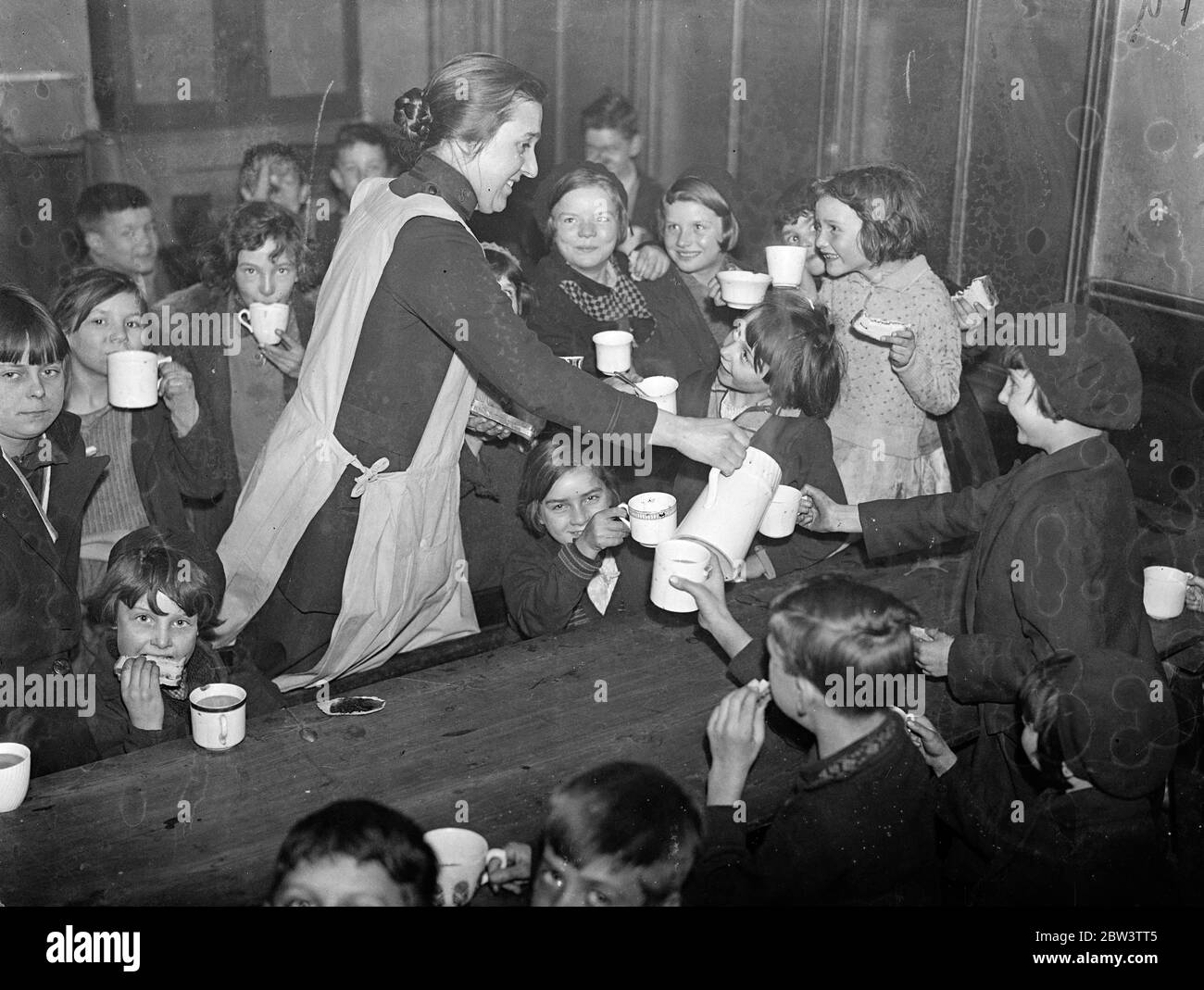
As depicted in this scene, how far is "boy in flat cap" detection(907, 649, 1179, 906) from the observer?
200 centimetres

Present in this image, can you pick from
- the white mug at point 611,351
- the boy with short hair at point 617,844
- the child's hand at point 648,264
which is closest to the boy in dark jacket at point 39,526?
the boy with short hair at point 617,844

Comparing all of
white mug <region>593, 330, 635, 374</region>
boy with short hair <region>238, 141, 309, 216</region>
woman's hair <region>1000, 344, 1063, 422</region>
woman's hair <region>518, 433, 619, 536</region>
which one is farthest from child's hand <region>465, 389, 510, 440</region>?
boy with short hair <region>238, 141, 309, 216</region>

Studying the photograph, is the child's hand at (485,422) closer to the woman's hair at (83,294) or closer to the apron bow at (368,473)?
the apron bow at (368,473)

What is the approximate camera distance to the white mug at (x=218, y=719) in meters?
2.14

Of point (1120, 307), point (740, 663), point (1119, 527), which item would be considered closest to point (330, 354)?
point (740, 663)

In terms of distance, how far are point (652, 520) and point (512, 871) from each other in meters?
0.90

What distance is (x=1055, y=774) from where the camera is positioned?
2078 mm

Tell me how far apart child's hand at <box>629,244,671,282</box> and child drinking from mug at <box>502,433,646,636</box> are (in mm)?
936

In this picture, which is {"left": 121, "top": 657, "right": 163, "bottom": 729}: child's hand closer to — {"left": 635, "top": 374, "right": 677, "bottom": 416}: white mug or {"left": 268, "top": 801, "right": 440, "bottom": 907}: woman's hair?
{"left": 268, "top": 801, "right": 440, "bottom": 907}: woman's hair

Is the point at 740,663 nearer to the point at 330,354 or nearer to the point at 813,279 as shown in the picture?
the point at 330,354

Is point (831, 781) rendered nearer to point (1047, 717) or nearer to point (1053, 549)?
point (1047, 717)

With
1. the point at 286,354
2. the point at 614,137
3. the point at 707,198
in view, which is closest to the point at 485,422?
the point at 286,354

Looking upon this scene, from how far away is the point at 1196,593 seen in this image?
2781 millimetres

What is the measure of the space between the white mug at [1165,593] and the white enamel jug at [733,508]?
35.2 inches
